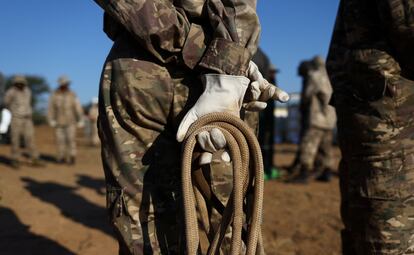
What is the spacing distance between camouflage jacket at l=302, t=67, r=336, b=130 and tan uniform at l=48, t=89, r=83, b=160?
202 inches

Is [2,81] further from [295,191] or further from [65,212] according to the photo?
[295,191]

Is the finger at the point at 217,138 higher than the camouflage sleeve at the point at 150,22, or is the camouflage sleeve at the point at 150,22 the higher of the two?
the camouflage sleeve at the point at 150,22

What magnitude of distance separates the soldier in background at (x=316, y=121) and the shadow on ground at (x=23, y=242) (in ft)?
13.3

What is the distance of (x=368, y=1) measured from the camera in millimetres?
2020

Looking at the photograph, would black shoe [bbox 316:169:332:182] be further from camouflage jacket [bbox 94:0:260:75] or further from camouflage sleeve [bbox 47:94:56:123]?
camouflage sleeve [bbox 47:94:56:123]

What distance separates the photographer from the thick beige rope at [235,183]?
1.38m

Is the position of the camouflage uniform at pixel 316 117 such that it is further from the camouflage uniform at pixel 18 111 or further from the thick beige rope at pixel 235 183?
the camouflage uniform at pixel 18 111

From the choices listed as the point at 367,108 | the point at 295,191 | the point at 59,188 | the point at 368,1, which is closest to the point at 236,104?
the point at 367,108

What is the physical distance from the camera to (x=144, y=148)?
1.54m

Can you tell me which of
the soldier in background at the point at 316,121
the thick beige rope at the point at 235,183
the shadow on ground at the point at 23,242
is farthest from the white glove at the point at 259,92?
the soldier in background at the point at 316,121

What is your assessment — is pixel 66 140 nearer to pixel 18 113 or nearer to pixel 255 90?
pixel 18 113

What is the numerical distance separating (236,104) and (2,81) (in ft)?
31.9

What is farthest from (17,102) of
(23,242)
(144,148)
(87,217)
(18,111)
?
(144,148)

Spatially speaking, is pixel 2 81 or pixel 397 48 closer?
pixel 397 48
